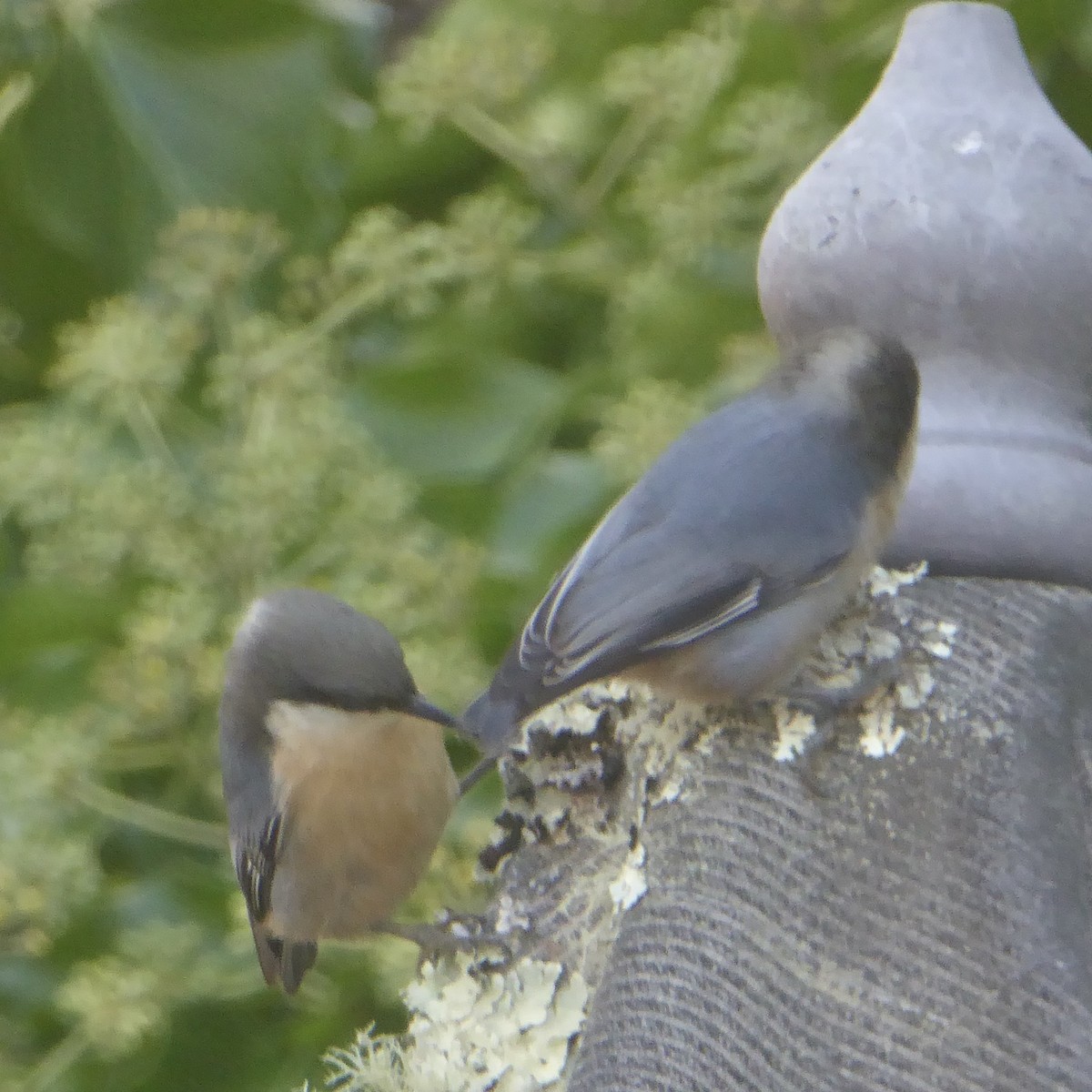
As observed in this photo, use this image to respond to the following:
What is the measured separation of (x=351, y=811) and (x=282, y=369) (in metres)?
0.50

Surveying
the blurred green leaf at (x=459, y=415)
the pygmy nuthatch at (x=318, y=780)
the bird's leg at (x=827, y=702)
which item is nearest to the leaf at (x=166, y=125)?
the blurred green leaf at (x=459, y=415)

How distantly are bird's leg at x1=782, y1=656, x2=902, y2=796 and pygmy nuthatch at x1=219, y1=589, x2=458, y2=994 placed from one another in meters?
0.57

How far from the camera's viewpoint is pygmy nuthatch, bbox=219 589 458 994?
1.81 m

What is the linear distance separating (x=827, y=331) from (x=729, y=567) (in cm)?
20

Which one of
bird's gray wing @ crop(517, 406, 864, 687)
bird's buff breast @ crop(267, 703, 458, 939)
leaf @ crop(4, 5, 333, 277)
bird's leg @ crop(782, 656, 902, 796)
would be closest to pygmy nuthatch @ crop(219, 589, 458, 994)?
bird's buff breast @ crop(267, 703, 458, 939)

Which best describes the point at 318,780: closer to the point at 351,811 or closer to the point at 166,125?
the point at 351,811

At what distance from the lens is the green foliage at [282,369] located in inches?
75.8

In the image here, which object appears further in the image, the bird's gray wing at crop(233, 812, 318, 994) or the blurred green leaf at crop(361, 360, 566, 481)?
the blurred green leaf at crop(361, 360, 566, 481)

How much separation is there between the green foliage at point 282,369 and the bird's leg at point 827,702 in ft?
1.92

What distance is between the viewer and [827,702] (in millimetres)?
1270

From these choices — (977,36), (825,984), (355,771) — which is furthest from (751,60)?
(825,984)

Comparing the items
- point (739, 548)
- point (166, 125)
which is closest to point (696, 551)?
point (739, 548)

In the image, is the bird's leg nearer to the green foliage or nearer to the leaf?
the green foliage

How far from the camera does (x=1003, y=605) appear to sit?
1.30 m
